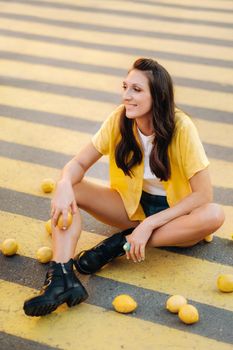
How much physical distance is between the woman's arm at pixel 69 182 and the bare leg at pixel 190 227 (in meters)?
0.52

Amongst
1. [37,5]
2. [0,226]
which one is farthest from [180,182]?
[37,5]

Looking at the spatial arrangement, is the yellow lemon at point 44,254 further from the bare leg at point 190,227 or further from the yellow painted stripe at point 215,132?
the yellow painted stripe at point 215,132

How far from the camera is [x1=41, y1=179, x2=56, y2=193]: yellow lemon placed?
4277 millimetres

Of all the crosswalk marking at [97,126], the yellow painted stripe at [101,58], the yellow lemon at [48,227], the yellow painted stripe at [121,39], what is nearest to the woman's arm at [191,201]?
the crosswalk marking at [97,126]

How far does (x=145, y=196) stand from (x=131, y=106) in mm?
646

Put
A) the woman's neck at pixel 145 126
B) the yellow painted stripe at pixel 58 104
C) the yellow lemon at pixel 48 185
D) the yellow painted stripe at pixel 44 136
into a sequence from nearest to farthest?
the woman's neck at pixel 145 126 → the yellow lemon at pixel 48 185 → the yellow painted stripe at pixel 44 136 → the yellow painted stripe at pixel 58 104

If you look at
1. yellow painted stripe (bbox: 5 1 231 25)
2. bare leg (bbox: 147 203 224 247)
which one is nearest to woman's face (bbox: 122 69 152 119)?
bare leg (bbox: 147 203 224 247)

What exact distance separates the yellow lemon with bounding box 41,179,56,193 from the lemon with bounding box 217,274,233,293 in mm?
1503

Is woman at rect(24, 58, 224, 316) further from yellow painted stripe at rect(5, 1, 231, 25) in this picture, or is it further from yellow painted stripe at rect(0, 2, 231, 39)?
yellow painted stripe at rect(5, 1, 231, 25)

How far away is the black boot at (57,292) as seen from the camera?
3037 mm

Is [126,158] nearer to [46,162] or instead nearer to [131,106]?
[131,106]

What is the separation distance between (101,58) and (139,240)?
148 inches

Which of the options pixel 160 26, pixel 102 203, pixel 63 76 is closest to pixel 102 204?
pixel 102 203

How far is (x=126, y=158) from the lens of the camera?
3434mm
